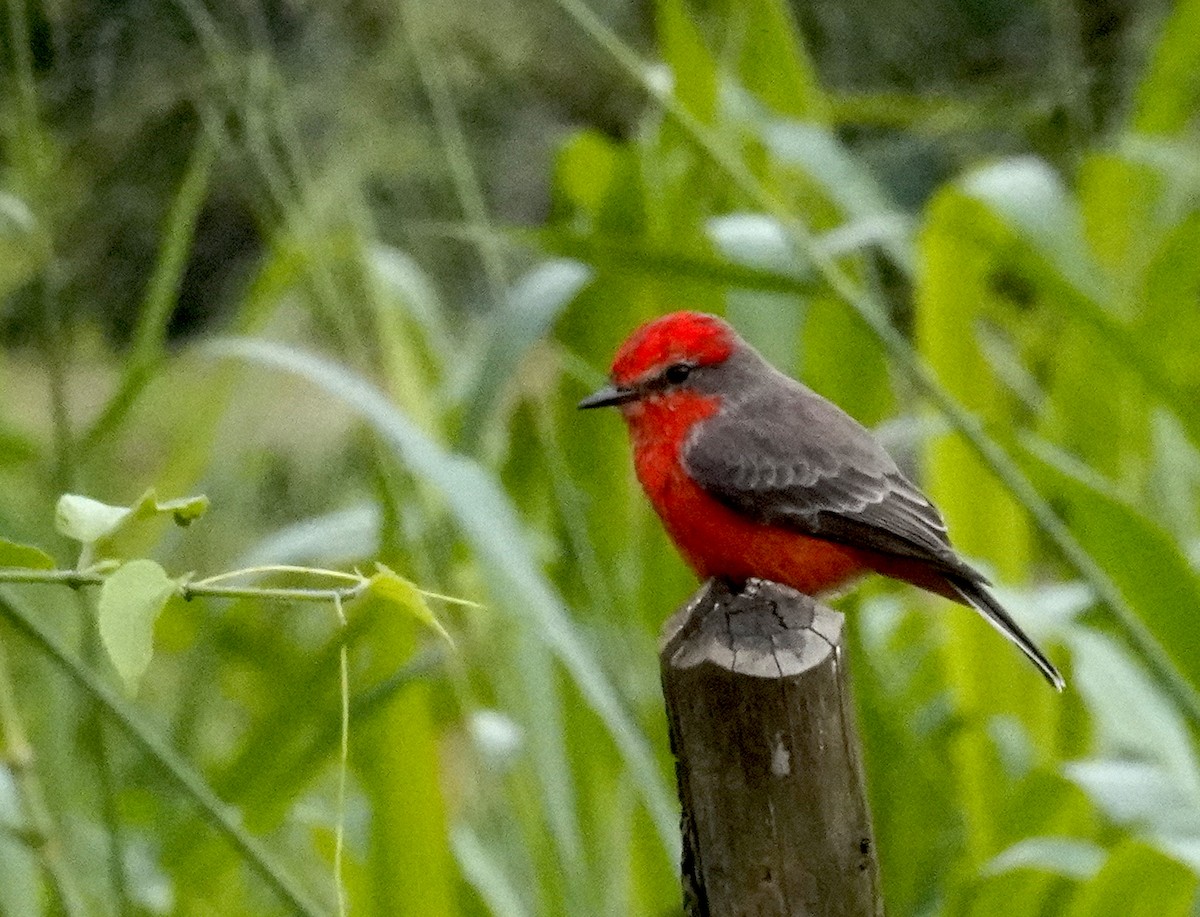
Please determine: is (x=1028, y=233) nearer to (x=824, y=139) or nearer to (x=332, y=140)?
(x=824, y=139)

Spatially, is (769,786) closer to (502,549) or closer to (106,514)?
(106,514)

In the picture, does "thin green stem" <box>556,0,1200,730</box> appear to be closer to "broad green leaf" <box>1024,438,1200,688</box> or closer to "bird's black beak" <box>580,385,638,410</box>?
"broad green leaf" <box>1024,438,1200,688</box>

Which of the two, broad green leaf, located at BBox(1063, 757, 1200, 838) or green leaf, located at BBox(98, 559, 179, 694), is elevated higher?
broad green leaf, located at BBox(1063, 757, 1200, 838)

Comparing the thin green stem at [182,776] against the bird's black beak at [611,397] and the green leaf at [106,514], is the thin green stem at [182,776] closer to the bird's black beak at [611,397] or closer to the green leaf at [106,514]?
the green leaf at [106,514]

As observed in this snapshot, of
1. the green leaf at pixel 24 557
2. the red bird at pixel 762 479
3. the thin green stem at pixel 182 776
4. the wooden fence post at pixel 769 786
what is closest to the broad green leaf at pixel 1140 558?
the red bird at pixel 762 479

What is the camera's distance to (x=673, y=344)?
8.46 ft

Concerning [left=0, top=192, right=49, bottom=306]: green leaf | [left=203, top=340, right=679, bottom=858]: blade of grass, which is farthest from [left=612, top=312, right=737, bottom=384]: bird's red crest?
[left=0, top=192, right=49, bottom=306]: green leaf

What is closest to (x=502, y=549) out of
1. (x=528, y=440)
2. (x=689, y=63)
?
(x=528, y=440)

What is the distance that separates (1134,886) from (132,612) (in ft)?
6.07

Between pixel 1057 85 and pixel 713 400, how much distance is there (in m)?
2.08

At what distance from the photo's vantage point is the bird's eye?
103 inches

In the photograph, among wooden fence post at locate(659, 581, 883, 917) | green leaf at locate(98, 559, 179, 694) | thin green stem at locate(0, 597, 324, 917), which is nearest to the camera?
green leaf at locate(98, 559, 179, 694)

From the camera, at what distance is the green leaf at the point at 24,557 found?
47.9 inches

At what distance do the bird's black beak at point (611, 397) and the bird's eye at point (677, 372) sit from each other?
5cm
